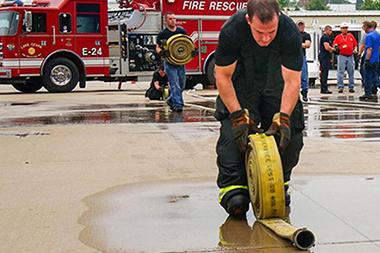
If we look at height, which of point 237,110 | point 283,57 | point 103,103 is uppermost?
point 283,57

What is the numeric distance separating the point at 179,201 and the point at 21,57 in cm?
1430

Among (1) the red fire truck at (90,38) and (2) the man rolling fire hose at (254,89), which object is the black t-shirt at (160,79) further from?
(2) the man rolling fire hose at (254,89)

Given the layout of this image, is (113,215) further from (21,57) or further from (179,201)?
(21,57)

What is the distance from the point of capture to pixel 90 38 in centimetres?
1914

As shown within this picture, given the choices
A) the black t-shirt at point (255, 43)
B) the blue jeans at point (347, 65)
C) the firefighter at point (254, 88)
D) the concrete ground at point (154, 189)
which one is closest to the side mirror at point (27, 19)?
the blue jeans at point (347, 65)

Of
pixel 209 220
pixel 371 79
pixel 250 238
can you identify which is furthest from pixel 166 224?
pixel 371 79

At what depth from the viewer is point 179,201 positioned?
200 inches

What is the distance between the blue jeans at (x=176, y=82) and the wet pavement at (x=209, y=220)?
19.0 feet

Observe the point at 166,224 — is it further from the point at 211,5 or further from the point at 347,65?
the point at 211,5

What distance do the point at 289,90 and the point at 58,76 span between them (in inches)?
585

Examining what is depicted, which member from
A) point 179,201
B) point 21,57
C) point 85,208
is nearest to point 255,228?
point 179,201

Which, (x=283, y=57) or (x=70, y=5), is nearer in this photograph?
(x=283, y=57)

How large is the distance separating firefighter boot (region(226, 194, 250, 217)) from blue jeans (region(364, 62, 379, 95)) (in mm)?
10126

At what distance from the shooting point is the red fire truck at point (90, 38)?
18.5 metres
